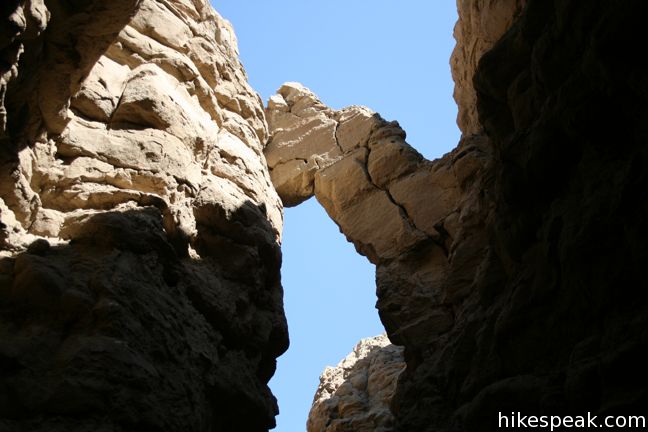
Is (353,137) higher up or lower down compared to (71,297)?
higher up

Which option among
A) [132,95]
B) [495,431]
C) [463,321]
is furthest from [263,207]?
[495,431]

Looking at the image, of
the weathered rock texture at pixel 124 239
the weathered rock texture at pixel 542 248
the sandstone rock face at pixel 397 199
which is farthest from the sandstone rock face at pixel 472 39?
the weathered rock texture at pixel 124 239

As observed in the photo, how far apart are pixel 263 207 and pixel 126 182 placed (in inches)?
124

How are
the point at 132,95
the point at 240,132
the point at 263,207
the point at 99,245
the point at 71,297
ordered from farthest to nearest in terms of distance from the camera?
the point at 240,132, the point at 263,207, the point at 132,95, the point at 99,245, the point at 71,297

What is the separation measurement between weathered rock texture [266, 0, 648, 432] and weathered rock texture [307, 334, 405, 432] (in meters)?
4.00

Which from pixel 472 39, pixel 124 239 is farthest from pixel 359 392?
pixel 124 239

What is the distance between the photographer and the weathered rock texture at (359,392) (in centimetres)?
1533

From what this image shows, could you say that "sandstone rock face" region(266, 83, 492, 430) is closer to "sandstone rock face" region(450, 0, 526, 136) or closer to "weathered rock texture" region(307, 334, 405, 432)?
"sandstone rock face" region(450, 0, 526, 136)

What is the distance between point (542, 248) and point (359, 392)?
1012 cm

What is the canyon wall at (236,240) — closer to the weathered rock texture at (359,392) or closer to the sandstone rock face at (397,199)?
the sandstone rock face at (397,199)

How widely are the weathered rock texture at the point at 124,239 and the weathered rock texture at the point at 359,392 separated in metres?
5.05

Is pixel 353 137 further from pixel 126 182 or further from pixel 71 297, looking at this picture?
pixel 71 297

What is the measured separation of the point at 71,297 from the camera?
736 cm

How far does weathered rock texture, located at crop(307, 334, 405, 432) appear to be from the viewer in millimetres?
15328
